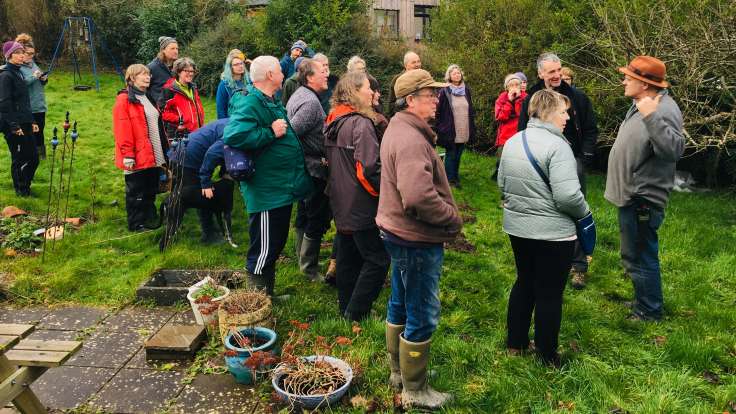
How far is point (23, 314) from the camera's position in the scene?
5043 mm

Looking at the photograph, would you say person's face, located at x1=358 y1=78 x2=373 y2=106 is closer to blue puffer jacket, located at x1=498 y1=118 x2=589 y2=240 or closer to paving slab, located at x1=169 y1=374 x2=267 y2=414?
blue puffer jacket, located at x1=498 y1=118 x2=589 y2=240

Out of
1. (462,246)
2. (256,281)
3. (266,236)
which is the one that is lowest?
(462,246)

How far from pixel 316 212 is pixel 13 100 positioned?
17.2 ft

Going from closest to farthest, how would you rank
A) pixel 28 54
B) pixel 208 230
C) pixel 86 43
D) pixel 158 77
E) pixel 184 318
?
pixel 184 318 → pixel 208 230 → pixel 158 77 → pixel 28 54 → pixel 86 43

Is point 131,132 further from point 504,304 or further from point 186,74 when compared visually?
point 504,304

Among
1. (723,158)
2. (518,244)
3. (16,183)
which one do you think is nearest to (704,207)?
(723,158)

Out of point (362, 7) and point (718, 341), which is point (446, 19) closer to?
point (362, 7)

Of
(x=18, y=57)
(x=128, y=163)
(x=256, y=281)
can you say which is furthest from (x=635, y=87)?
(x=18, y=57)

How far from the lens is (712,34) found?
7391 millimetres

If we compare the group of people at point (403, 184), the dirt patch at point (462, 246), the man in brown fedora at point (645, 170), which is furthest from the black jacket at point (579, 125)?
the dirt patch at point (462, 246)

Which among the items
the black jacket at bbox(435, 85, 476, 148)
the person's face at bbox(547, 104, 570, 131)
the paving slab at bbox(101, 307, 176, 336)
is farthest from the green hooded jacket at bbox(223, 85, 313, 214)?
the black jacket at bbox(435, 85, 476, 148)

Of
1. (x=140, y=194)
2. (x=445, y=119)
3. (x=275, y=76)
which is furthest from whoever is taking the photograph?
(x=445, y=119)

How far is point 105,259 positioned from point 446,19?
898cm

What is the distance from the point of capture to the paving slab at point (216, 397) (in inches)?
144
